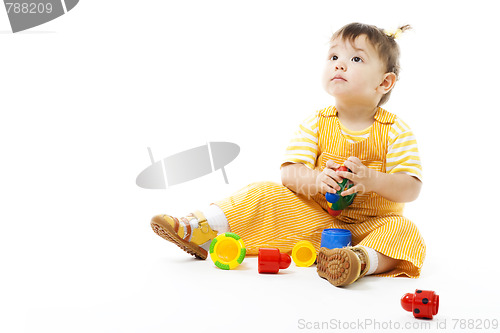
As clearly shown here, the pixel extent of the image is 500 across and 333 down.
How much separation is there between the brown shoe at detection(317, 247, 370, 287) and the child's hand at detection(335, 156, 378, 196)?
0.49ft

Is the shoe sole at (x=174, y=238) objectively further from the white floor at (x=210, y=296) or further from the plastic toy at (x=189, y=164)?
the plastic toy at (x=189, y=164)

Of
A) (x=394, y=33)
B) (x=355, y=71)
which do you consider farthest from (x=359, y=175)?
(x=394, y=33)

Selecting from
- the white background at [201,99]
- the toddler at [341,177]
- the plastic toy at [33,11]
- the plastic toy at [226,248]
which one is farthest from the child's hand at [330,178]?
the plastic toy at [33,11]

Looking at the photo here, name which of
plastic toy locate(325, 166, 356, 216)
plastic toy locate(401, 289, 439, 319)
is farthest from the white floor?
plastic toy locate(325, 166, 356, 216)

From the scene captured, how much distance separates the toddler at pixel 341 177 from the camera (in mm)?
1306

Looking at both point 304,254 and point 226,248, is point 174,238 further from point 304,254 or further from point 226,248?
point 304,254

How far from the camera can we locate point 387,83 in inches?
55.1

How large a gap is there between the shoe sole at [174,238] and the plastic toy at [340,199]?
297 millimetres

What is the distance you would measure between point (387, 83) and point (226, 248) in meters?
0.54

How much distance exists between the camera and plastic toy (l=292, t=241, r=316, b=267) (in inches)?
51.1

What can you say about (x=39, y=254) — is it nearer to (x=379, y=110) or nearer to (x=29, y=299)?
(x=29, y=299)

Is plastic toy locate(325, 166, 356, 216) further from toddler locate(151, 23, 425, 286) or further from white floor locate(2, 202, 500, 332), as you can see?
white floor locate(2, 202, 500, 332)

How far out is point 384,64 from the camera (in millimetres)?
1386

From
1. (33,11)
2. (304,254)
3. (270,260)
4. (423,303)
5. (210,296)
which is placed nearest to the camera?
(423,303)
